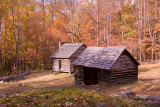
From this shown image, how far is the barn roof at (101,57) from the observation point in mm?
14281

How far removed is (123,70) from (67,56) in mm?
11906

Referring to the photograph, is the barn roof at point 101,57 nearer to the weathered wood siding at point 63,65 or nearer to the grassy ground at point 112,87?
the grassy ground at point 112,87

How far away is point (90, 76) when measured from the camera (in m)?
18.1

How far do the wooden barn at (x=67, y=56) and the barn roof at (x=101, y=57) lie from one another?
7.26 meters

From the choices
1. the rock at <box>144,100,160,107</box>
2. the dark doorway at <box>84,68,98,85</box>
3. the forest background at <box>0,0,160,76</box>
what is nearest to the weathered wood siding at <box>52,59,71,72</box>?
the forest background at <box>0,0,160,76</box>

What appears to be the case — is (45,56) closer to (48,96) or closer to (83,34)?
(83,34)

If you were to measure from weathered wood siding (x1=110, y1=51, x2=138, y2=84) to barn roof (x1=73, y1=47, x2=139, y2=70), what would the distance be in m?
0.49

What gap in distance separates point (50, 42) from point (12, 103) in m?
25.7

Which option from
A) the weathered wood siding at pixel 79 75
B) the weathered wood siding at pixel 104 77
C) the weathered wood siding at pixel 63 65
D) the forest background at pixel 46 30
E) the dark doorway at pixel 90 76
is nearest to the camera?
the weathered wood siding at pixel 104 77

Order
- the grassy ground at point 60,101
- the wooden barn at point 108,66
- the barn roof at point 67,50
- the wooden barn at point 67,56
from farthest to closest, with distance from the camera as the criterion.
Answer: the barn roof at point 67,50 < the wooden barn at point 67,56 < the wooden barn at point 108,66 < the grassy ground at point 60,101

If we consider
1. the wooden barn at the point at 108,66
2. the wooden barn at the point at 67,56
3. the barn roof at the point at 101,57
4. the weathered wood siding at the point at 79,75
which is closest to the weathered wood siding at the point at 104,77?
the wooden barn at the point at 108,66

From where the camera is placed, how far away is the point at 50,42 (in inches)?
1225

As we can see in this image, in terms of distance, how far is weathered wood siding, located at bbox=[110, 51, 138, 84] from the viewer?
46.9ft

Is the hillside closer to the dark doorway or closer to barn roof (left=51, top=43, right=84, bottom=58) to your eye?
the dark doorway
